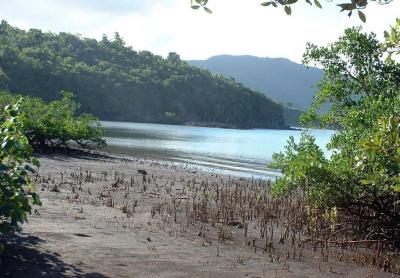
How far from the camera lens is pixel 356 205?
9625mm

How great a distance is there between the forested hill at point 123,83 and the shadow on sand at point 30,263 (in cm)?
7795

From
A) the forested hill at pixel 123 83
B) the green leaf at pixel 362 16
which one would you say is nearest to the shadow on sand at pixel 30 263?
the green leaf at pixel 362 16

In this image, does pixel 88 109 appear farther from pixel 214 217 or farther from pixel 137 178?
pixel 214 217

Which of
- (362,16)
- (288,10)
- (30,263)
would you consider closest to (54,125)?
(30,263)

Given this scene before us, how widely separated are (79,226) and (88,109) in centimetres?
9284

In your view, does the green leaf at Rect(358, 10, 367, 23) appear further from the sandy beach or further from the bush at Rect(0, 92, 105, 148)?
the bush at Rect(0, 92, 105, 148)

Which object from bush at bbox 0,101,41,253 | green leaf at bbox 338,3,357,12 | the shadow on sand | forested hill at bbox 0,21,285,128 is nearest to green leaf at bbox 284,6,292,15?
green leaf at bbox 338,3,357,12

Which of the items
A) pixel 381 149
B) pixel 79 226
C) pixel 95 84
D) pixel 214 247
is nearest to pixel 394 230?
pixel 214 247

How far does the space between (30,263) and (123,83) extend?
114 m

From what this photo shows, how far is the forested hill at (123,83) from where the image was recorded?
92.9m

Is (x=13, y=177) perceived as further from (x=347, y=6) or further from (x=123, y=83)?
(x=123, y=83)

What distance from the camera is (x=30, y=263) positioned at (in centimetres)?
594

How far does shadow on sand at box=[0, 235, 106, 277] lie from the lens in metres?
5.67

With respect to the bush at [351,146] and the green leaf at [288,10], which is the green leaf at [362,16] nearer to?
the green leaf at [288,10]
